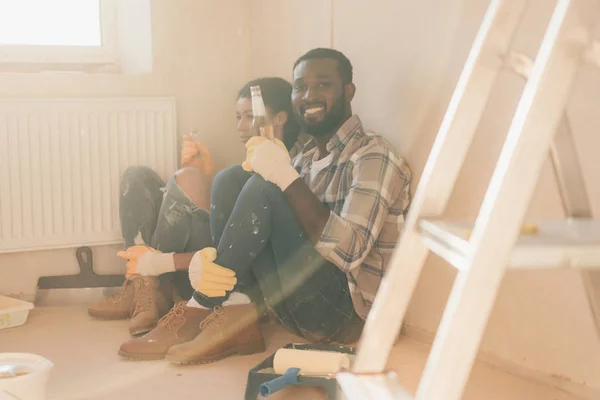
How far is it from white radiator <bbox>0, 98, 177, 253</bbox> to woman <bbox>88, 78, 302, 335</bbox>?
0.32 ft

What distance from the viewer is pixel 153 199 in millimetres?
2330

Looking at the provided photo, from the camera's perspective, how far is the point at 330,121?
5.98 ft

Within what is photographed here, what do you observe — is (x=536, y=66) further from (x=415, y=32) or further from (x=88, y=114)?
(x=88, y=114)

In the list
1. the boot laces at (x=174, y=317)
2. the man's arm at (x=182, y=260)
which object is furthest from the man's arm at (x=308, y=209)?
the man's arm at (x=182, y=260)

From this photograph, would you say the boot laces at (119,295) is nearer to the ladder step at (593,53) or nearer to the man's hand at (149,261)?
the man's hand at (149,261)

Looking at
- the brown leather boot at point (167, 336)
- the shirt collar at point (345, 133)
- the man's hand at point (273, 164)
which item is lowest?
the brown leather boot at point (167, 336)

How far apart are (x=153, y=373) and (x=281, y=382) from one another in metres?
0.41

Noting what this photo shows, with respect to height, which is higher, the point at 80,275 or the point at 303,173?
the point at 303,173

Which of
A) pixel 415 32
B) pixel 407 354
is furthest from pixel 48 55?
pixel 407 354

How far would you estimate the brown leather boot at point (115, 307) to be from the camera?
2184 mm

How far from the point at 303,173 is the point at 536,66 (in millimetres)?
1267

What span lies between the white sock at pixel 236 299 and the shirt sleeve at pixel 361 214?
27 cm

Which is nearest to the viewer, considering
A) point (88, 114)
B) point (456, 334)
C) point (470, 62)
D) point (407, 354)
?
point (456, 334)

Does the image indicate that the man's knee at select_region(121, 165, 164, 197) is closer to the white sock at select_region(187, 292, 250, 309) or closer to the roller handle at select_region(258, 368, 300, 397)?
the white sock at select_region(187, 292, 250, 309)
